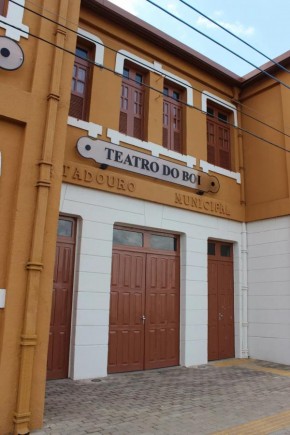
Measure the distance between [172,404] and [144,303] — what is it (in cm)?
295

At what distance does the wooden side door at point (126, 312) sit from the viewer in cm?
834

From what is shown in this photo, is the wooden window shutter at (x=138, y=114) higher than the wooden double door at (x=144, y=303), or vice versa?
the wooden window shutter at (x=138, y=114)

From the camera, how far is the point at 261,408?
6055 millimetres

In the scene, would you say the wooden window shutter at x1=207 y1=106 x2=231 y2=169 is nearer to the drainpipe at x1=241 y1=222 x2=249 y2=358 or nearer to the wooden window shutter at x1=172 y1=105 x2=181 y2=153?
the wooden window shutter at x1=172 y1=105 x2=181 y2=153

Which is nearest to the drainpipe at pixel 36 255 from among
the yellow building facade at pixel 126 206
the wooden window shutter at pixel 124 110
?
the yellow building facade at pixel 126 206

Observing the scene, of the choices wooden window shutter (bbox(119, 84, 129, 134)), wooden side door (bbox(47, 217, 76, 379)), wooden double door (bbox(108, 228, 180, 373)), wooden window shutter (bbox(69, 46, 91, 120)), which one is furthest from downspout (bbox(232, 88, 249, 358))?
wooden side door (bbox(47, 217, 76, 379))

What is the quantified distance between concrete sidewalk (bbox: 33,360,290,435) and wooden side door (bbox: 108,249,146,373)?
1.15 ft

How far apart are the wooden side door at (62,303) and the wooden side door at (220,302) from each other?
13.2ft

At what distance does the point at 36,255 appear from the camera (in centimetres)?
518

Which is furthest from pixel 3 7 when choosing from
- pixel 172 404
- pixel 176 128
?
pixel 172 404

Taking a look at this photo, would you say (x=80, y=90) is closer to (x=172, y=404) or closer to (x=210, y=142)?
(x=210, y=142)

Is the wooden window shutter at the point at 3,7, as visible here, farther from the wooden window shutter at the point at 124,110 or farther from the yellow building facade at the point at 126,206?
the wooden window shutter at the point at 124,110

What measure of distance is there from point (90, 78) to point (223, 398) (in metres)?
7.25

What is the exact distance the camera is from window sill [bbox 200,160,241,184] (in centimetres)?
1056
